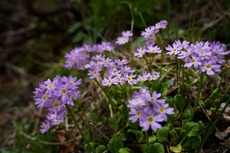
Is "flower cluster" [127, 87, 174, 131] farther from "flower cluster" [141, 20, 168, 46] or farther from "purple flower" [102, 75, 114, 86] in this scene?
"flower cluster" [141, 20, 168, 46]

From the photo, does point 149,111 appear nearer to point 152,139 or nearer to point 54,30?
point 152,139

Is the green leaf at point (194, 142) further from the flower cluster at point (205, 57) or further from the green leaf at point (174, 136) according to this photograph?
the flower cluster at point (205, 57)

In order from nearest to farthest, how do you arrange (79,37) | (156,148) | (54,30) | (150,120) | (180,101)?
(150,120), (156,148), (180,101), (79,37), (54,30)

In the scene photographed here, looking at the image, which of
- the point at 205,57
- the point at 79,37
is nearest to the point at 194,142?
the point at 205,57

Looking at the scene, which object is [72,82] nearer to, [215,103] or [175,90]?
[175,90]

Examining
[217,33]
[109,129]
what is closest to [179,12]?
[217,33]

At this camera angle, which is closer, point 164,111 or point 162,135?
point 164,111

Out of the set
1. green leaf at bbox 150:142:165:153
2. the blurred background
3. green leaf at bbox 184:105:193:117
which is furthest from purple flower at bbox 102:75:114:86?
the blurred background
